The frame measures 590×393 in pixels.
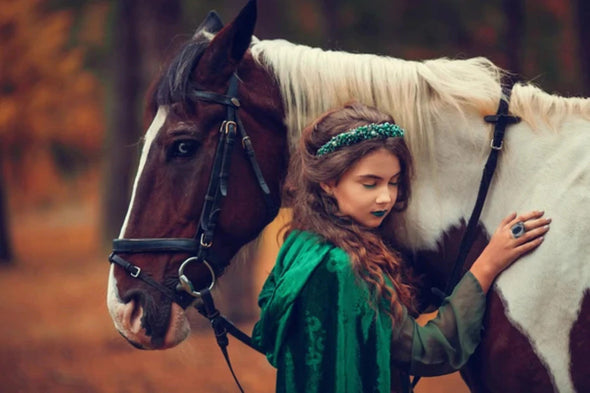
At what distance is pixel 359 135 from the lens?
2252 millimetres

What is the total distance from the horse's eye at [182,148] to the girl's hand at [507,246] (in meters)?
1.07

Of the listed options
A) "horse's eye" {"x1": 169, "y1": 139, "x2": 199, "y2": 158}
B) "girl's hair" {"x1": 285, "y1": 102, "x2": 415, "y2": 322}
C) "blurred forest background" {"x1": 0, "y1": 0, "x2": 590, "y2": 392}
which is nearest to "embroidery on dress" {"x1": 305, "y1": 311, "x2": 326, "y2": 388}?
"girl's hair" {"x1": 285, "y1": 102, "x2": 415, "y2": 322}

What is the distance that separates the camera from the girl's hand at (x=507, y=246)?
7.34 ft

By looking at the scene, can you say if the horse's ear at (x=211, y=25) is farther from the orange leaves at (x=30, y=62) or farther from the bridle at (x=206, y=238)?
the orange leaves at (x=30, y=62)

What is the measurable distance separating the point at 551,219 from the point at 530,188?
149 mm

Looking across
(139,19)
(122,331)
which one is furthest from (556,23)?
(122,331)

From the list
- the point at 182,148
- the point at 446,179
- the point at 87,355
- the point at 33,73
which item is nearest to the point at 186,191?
the point at 182,148

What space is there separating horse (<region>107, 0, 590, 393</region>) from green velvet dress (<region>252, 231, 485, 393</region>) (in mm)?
156

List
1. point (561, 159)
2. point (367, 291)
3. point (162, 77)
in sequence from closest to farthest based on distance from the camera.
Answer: point (367, 291)
point (561, 159)
point (162, 77)

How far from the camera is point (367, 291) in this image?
2133 mm

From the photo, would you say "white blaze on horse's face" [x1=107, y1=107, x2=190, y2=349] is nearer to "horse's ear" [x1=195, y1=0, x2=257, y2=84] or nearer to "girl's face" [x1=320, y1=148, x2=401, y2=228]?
"horse's ear" [x1=195, y1=0, x2=257, y2=84]

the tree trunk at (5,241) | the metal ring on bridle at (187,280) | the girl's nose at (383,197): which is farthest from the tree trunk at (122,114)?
the girl's nose at (383,197)

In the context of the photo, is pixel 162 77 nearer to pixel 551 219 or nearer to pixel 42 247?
pixel 551 219

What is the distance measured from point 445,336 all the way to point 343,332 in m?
0.34
